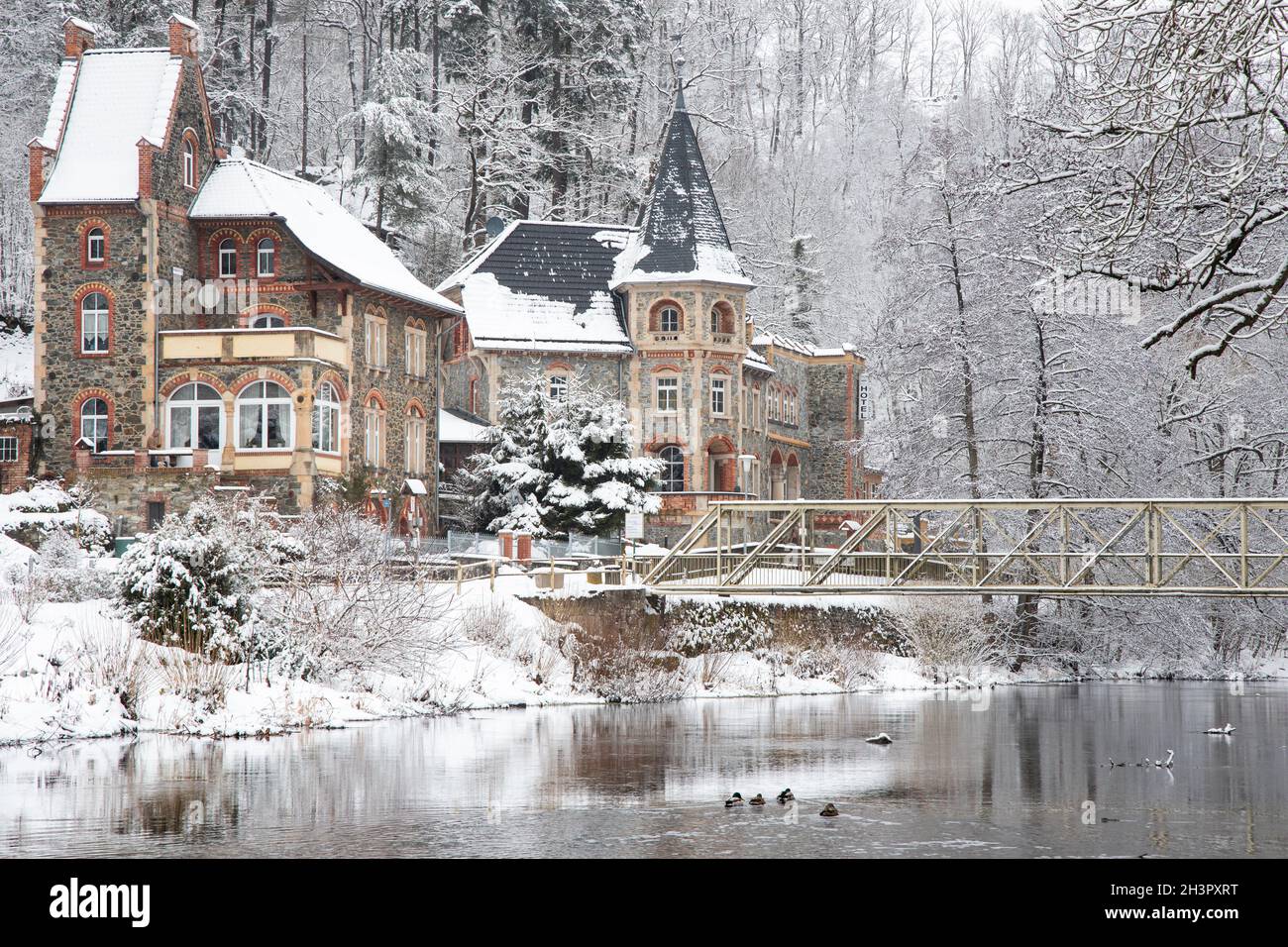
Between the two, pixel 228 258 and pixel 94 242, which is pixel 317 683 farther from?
pixel 94 242

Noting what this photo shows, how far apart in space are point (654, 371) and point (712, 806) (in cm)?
4128

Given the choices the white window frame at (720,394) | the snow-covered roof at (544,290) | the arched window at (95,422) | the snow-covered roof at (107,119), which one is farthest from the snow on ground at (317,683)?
the snow-covered roof at (544,290)

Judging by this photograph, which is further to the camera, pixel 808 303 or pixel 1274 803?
pixel 808 303

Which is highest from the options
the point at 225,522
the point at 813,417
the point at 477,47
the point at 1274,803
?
the point at 477,47

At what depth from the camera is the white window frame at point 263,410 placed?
49500 millimetres

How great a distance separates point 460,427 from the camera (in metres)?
61.8

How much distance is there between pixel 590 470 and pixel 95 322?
16.1 metres

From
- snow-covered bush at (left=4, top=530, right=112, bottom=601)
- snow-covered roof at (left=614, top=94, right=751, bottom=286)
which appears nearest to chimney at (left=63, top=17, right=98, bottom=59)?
snow-covered roof at (left=614, top=94, right=751, bottom=286)

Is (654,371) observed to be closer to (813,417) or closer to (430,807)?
(813,417)

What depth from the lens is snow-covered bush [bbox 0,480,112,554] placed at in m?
44.6

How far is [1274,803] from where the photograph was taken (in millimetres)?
25000

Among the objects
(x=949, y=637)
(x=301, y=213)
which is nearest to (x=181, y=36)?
(x=301, y=213)

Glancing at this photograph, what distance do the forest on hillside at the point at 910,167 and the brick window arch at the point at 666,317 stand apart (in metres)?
7.90
